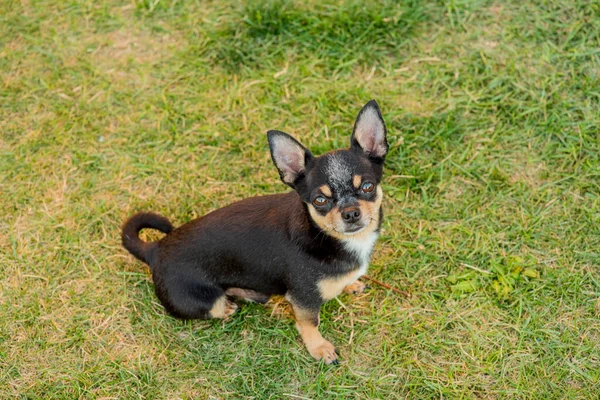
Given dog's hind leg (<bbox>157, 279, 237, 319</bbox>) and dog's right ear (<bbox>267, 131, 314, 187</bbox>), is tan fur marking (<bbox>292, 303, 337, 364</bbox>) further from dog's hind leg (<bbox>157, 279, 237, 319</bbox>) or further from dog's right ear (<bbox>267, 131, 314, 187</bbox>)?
dog's right ear (<bbox>267, 131, 314, 187</bbox>)

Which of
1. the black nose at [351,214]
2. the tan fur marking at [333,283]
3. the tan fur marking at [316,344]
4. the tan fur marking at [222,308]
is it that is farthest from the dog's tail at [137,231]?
the black nose at [351,214]

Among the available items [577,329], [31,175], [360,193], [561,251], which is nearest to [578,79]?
[561,251]

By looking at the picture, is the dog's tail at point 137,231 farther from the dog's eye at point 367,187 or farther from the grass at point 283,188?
the dog's eye at point 367,187

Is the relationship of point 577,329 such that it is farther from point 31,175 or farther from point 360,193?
point 31,175

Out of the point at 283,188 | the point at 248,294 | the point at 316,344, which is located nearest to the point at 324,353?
the point at 316,344

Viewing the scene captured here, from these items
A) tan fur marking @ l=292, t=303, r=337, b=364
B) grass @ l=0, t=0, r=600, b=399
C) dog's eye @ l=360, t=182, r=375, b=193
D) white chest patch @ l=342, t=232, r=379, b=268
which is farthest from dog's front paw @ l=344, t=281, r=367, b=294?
dog's eye @ l=360, t=182, r=375, b=193

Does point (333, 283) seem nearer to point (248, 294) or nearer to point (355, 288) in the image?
point (355, 288)
